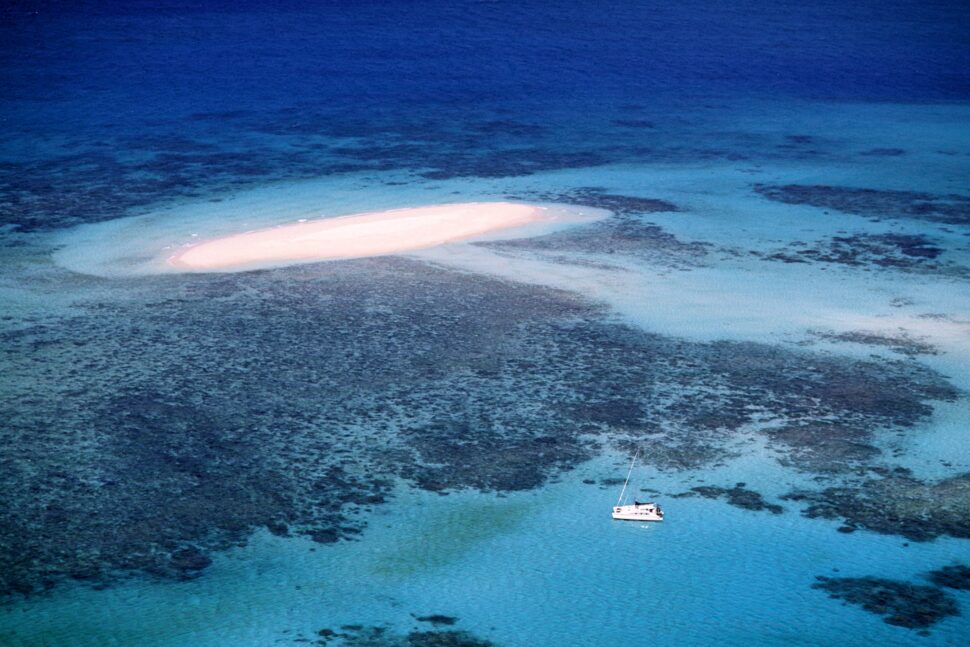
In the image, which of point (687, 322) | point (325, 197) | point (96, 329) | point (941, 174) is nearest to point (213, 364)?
point (96, 329)

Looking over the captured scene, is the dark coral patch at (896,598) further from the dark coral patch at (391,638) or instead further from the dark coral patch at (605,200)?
the dark coral patch at (605,200)

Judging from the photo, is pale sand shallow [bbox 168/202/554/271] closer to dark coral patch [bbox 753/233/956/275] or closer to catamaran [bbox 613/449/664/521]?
dark coral patch [bbox 753/233/956/275]

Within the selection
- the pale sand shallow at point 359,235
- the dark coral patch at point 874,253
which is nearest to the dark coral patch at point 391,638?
the pale sand shallow at point 359,235

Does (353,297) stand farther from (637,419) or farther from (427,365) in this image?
(637,419)

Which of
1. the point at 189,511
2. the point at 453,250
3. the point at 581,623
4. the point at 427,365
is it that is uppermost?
the point at 453,250

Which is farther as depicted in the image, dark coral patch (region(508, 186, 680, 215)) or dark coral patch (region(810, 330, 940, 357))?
dark coral patch (region(508, 186, 680, 215))

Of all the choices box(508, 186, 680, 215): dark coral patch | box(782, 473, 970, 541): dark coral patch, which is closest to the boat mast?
box(782, 473, 970, 541): dark coral patch

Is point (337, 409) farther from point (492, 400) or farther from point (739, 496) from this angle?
point (739, 496)
